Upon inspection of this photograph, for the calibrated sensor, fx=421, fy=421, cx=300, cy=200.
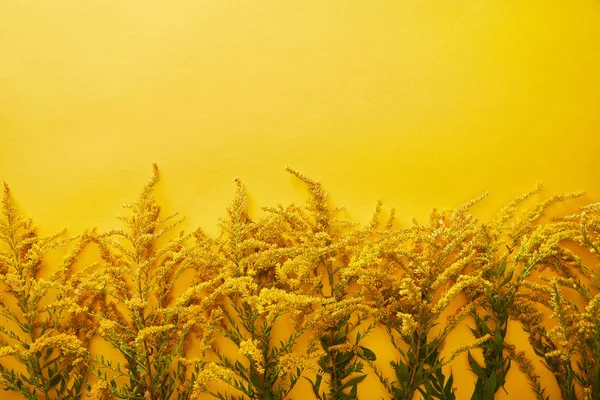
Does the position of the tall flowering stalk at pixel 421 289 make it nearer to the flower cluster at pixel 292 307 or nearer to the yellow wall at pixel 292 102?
the flower cluster at pixel 292 307

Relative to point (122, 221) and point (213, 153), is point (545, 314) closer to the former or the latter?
point (213, 153)

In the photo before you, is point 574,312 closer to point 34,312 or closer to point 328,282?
point 328,282

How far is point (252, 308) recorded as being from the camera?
1493 millimetres

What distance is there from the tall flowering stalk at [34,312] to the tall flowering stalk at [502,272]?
1.50 m

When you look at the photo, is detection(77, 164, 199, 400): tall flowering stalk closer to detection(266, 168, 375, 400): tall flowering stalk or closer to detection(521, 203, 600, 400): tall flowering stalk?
detection(266, 168, 375, 400): tall flowering stalk

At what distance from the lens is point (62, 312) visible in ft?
5.37

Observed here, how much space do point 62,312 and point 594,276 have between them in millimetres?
2064

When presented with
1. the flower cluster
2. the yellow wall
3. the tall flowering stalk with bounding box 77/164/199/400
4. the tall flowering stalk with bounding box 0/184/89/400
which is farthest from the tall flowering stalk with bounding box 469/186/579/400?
the tall flowering stalk with bounding box 0/184/89/400

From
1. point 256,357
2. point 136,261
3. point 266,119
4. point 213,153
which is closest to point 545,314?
point 256,357

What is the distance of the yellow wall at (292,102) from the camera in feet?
5.61

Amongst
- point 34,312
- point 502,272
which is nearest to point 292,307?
point 502,272

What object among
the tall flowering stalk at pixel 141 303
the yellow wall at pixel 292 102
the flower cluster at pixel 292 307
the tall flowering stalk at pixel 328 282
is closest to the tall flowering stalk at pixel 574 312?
the flower cluster at pixel 292 307

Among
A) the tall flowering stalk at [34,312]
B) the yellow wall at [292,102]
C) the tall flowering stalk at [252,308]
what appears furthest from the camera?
the yellow wall at [292,102]

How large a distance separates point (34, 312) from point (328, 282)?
3.58ft
